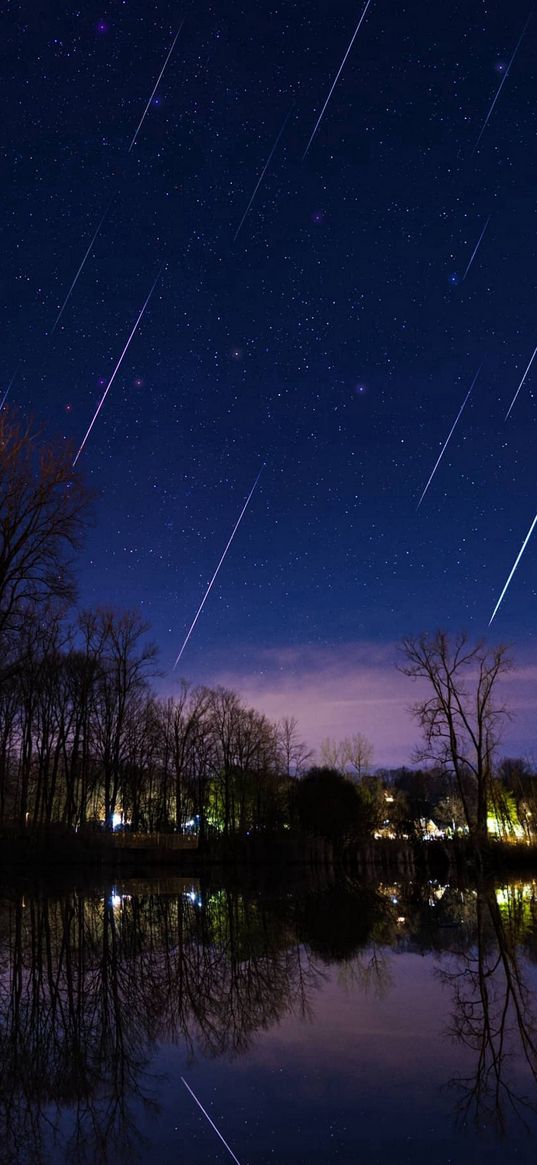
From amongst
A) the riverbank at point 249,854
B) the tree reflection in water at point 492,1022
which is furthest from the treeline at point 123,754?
the tree reflection in water at point 492,1022

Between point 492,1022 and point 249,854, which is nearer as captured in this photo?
point 492,1022

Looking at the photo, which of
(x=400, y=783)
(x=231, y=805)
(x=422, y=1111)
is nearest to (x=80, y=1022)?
(x=422, y=1111)

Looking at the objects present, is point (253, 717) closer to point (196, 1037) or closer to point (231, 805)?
point (231, 805)

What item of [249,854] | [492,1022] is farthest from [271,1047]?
[249,854]

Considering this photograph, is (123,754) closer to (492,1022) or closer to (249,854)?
(249,854)

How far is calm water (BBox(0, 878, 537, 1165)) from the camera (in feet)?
12.7

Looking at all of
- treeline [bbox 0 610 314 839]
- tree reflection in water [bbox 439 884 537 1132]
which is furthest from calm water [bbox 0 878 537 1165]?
treeline [bbox 0 610 314 839]

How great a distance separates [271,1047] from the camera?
557 cm

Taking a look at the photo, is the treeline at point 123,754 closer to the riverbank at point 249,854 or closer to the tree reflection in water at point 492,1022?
the riverbank at point 249,854

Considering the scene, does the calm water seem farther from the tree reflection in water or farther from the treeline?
the treeline

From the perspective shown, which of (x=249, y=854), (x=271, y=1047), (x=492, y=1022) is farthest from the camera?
(x=249, y=854)

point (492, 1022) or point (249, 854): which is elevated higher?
point (492, 1022)

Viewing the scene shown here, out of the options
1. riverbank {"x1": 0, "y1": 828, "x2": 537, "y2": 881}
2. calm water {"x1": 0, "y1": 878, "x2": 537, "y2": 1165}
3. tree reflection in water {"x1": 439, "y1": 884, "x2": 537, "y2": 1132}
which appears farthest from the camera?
riverbank {"x1": 0, "y1": 828, "x2": 537, "y2": 881}

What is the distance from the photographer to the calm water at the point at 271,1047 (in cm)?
388
